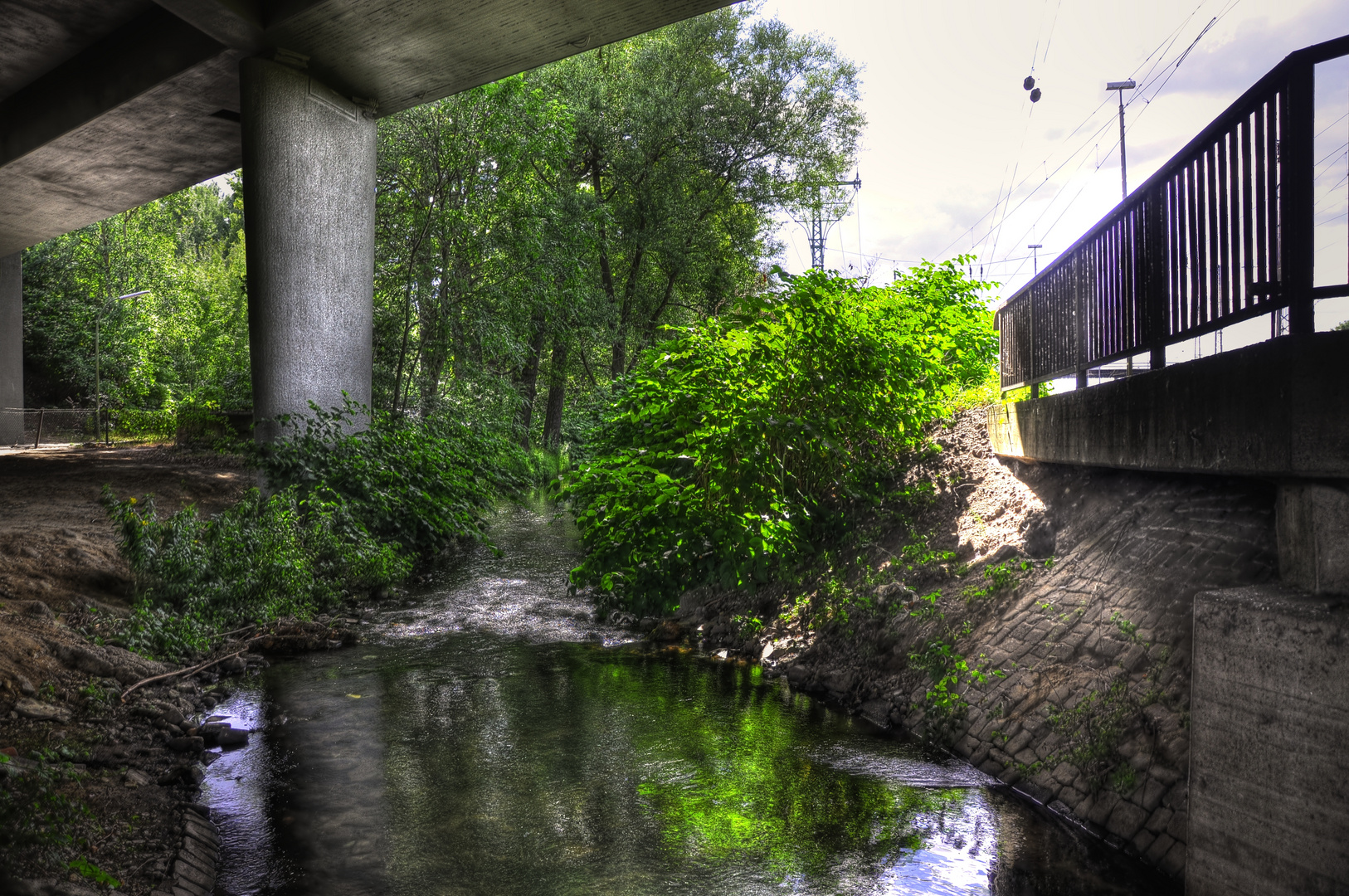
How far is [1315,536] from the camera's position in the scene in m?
3.67

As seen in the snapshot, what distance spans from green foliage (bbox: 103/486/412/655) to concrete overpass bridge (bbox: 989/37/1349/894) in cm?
803

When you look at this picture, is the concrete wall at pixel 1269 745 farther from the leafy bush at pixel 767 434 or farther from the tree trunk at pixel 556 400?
the tree trunk at pixel 556 400

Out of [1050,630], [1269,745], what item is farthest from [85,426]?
[1269,745]

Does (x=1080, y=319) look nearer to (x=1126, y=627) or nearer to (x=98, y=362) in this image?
(x=1126, y=627)

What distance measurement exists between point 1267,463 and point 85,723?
7.04 metres

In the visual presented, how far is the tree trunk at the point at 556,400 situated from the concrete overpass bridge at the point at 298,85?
12.6m

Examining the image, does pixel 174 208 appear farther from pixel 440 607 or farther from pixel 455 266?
pixel 440 607

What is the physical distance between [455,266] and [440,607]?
9.12 metres

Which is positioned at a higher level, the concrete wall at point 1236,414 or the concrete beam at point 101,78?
the concrete beam at point 101,78

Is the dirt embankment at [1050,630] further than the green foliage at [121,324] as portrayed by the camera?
No

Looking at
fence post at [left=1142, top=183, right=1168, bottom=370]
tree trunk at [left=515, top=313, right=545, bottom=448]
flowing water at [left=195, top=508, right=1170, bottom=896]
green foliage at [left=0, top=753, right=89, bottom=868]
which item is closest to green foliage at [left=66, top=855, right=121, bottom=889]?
green foliage at [left=0, top=753, right=89, bottom=868]

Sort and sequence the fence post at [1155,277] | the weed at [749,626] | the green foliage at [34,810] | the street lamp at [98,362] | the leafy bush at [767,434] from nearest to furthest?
1. the green foliage at [34,810]
2. the fence post at [1155,277]
3. the leafy bush at [767,434]
4. the weed at [749,626]
5. the street lamp at [98,362]

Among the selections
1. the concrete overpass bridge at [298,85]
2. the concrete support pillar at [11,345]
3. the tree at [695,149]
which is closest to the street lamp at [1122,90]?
the tree at [695,149]

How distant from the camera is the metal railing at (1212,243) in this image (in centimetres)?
394
